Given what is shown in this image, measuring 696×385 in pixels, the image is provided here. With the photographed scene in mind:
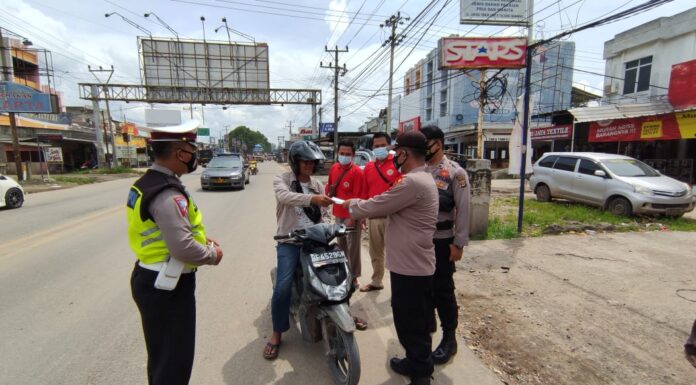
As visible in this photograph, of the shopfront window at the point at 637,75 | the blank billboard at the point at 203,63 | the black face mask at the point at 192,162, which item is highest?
the blank billboard at the point at 203,63

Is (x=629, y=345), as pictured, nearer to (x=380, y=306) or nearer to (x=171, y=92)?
(x=380, y=306)

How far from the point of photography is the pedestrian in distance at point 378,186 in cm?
430

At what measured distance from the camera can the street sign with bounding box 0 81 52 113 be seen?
17.3 metres

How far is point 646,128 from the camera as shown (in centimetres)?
1454

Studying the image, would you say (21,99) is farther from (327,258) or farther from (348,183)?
(327,258)

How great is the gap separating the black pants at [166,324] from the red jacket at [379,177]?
8.83 feet

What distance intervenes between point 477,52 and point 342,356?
1097cm

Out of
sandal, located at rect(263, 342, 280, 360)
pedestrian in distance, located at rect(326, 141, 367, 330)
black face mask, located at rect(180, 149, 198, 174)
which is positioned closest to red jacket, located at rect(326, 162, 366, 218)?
pedestrian in distance, located at rect(326, 141, 367, 330)

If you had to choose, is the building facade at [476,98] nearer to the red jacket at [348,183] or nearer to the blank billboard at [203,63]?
the blank billboard at [203,63]

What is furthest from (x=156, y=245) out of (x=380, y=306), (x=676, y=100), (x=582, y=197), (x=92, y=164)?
(x=92, y=164)

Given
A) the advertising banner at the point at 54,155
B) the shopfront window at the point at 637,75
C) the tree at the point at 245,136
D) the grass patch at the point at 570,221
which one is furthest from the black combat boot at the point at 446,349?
the tree at the point at 245,136

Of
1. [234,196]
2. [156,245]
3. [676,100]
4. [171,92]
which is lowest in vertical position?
[234,196]

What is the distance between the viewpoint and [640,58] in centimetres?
1884

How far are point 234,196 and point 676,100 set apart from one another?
17.5 m
